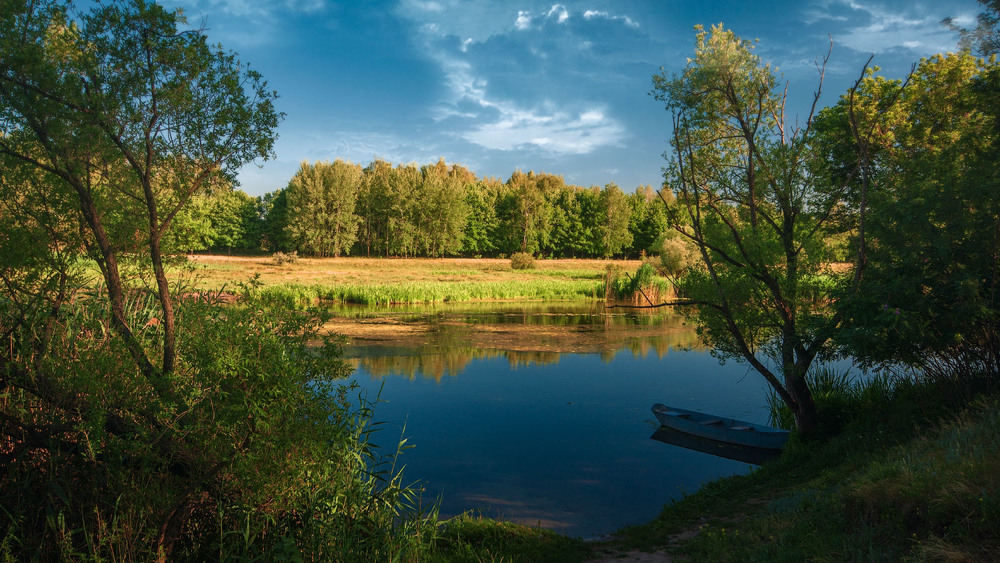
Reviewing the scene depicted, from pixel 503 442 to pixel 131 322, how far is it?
663 centimetres

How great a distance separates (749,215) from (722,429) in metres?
4.13

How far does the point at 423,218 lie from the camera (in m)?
59.8

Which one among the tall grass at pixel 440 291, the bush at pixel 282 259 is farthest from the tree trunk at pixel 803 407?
the bush at pixel 282 259

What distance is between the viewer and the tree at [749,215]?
9797 mm

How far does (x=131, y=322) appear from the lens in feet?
24.6

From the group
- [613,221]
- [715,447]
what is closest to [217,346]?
[715,447]

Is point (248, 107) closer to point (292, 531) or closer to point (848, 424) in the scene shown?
point (292, 531)

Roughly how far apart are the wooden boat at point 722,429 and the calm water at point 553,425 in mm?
471

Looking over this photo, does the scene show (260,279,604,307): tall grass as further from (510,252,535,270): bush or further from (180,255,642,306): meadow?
(510,252,535,270): bush

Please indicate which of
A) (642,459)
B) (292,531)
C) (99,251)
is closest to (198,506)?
(292,531)

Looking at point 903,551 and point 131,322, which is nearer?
point 903,551

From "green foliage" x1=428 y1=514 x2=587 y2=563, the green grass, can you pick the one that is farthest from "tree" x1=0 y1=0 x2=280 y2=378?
the green grass

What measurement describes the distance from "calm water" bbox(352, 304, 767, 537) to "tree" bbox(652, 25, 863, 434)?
2.41 meters

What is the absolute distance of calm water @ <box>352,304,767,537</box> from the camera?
8625 millimetres
